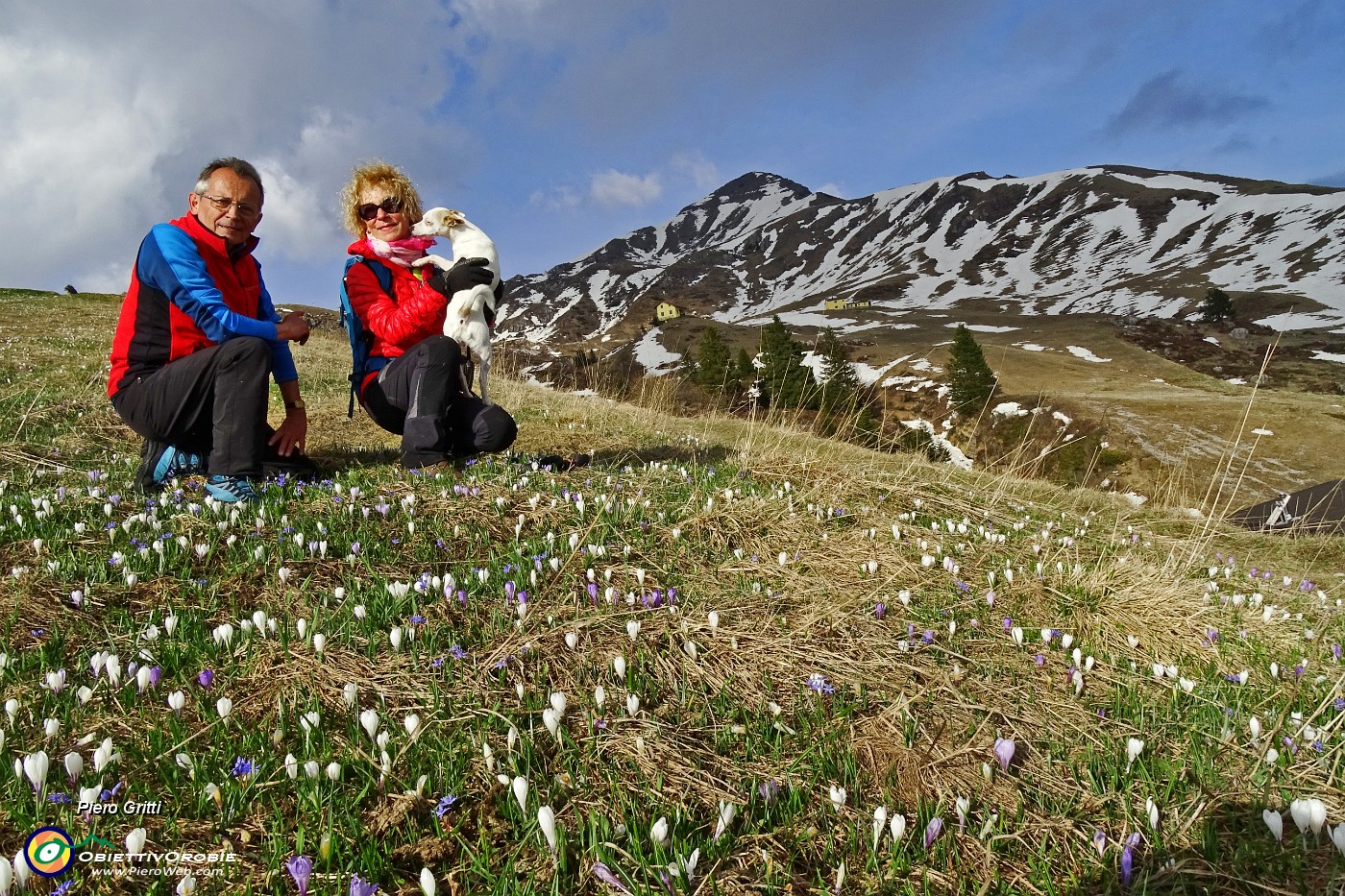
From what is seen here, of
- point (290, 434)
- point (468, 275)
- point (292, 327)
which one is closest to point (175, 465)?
point (290, 434)

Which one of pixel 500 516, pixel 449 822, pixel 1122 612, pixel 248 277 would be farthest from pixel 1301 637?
pixel 248 277

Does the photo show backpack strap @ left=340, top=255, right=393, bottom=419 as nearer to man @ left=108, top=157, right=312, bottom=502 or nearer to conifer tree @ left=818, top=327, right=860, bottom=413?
man @ left=108, top=157, right=312, bottom=502

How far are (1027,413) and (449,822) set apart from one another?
5437cm

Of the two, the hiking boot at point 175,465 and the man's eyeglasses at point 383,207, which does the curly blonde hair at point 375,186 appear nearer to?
the man's eyeglasses at point 383,207

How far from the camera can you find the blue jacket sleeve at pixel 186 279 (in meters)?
5.35

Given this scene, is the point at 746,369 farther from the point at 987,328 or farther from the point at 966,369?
the point at 987,328

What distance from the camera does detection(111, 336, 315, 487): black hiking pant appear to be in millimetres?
5484

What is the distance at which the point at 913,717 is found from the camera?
281cm

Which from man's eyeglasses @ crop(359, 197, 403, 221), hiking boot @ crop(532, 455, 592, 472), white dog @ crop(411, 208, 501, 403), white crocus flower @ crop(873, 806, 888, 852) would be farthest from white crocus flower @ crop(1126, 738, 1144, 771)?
man's eyeglasses @ crop(359, 197, 403, 221)

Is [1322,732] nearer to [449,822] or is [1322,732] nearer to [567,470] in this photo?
[449,822]

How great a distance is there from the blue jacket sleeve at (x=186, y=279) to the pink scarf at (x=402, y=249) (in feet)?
4.53

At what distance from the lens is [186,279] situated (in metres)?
5.38

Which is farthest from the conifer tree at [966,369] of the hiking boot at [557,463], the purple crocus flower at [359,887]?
the purple crocus flower at [359,887]

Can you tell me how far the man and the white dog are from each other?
4.56 feet
